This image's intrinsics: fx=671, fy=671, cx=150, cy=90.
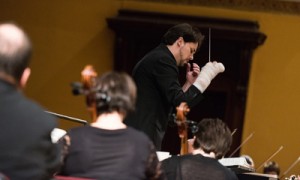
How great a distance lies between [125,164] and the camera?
2248 mm

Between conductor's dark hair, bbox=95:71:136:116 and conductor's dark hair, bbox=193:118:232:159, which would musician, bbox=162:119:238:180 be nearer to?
conductor's dark hair, bbox=193:118:232:159

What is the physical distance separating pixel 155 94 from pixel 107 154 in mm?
1139

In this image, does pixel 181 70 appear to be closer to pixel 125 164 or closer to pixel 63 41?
pixel 63 41

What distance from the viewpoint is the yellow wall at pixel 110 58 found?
5922 millimetres

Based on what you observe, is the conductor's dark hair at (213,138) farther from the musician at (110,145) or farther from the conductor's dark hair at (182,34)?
the conductor's dark hair at (182,34)

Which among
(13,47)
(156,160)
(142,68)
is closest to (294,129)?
(142,68)

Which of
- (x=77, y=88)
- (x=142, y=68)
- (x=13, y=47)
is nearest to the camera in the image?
(x=13, y=47)

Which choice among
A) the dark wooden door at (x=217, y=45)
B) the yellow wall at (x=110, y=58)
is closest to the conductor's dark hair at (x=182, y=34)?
the dark wooden door at (x=217, y=45)

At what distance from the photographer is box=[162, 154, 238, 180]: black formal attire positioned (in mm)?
2721

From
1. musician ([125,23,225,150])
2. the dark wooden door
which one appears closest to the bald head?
musician ([125,23,225,150])

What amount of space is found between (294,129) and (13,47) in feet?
14.3

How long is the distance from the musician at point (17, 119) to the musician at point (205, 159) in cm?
92

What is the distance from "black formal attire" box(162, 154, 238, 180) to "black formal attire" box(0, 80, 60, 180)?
900 millimetres

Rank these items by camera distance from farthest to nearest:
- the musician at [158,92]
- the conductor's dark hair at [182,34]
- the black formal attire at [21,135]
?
the conductor's dark hair at [182,34] → the musician at [158,92] → the black formal attire at [21,135]
